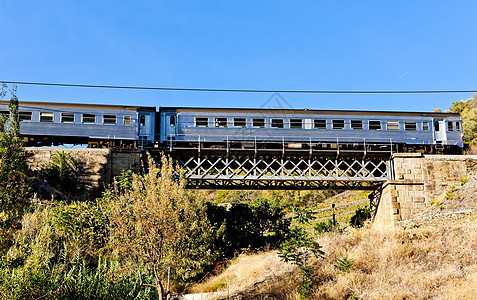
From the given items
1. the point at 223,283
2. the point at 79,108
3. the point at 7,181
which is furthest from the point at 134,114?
the point at 7,181

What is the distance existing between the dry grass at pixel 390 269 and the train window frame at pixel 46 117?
15596 millimetres

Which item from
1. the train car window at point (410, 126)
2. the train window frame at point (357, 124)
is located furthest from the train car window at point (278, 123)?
the train car window at point (410, 126)

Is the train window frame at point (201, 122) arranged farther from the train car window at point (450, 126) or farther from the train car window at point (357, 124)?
the train car window at point (450, 126)

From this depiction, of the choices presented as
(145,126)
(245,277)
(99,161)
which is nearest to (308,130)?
(145,126)

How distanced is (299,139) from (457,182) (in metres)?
10.5

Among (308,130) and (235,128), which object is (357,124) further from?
(235,128)

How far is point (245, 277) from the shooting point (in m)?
18.3

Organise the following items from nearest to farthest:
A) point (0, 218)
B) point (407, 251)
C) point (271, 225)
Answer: point (0, 218), point (407, 251), point (271, 225)

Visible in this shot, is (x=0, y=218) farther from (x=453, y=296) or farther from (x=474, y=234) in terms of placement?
(x=474, y=234)

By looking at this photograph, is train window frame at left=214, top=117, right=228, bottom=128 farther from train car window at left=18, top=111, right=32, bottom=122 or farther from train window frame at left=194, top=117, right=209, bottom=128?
train car window at left=18, top=111, right=32, bottom=122

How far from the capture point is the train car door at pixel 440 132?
98.8 feet

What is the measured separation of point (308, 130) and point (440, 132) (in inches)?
380

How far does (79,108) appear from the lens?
1095 inches

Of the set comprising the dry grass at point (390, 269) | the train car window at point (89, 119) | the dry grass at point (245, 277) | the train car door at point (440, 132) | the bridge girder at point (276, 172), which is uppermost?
the train car window at point (89, 119)
